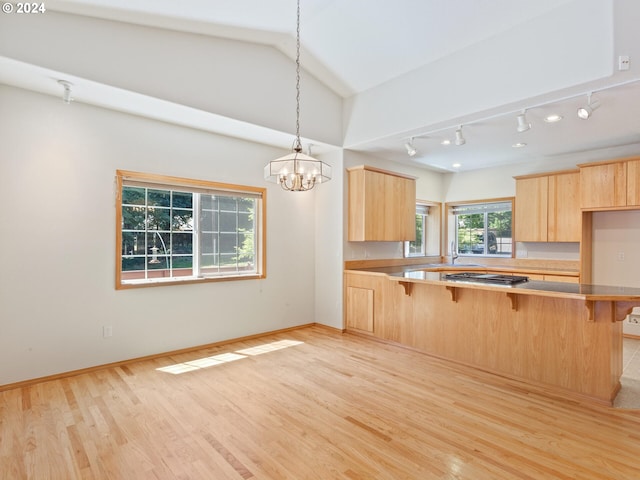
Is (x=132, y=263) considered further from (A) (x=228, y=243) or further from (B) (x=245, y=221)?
(B) (x=245, y=221)

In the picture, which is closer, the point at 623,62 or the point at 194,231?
the point at 623,62

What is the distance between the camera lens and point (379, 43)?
380 cm

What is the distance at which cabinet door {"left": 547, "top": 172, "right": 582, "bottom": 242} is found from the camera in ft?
16.9

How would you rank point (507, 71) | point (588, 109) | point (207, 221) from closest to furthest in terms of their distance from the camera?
1. point (588, 109)
2. point (507, 71)
3. point (207, 221)

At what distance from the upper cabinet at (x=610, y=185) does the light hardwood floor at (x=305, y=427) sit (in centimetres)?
300

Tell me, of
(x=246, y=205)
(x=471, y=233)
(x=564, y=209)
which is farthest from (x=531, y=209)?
(x=246, y=205)

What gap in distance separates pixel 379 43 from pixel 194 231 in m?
3.09

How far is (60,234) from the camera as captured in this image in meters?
3.38

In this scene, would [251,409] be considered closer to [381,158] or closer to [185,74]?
[185,74]

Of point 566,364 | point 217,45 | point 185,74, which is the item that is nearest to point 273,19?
point 217,45

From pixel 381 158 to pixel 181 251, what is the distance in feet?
11.2

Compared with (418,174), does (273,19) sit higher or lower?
higher

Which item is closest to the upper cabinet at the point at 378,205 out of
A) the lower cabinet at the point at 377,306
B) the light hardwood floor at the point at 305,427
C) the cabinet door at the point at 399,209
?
the cabinet door at the point at 399,209

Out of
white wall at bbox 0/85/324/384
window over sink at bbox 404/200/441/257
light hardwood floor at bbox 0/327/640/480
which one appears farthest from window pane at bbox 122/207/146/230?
window over sink at bbox 404/200/441/257
